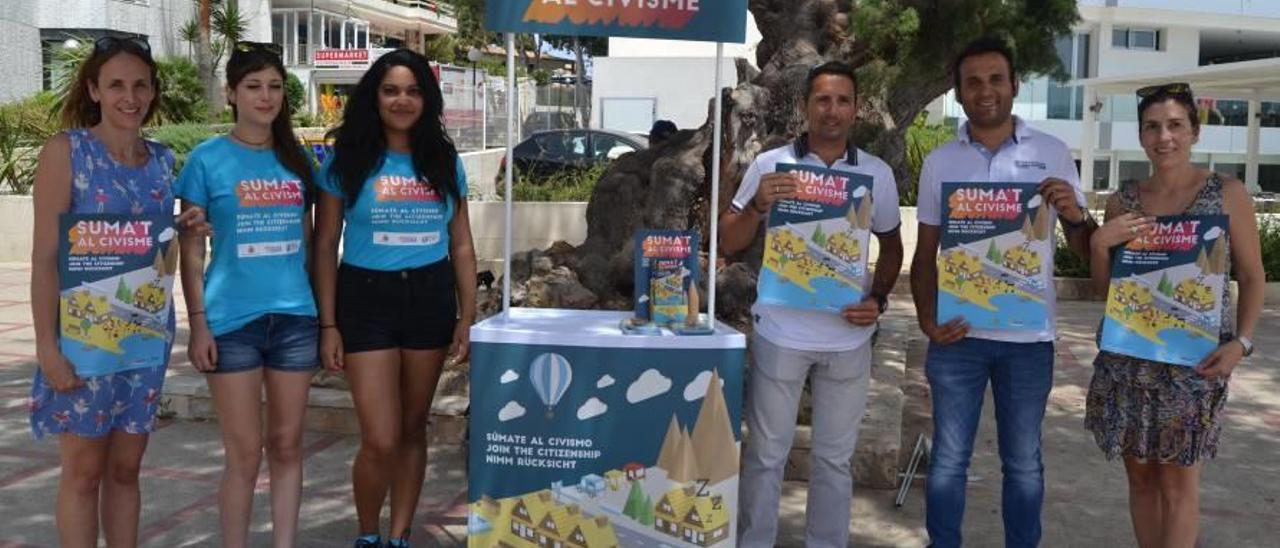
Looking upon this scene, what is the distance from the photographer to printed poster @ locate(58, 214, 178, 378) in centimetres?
343

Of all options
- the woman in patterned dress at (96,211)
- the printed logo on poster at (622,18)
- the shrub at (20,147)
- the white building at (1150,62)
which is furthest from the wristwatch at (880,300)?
the white building at (1150,62)

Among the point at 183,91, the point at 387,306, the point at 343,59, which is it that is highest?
the point at 343,59

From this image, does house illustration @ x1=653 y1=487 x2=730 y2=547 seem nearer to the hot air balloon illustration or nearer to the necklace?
the hot air balloon illustration

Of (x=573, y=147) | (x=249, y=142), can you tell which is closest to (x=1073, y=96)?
(x=573, y=147)

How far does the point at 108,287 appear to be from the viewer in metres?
3.47

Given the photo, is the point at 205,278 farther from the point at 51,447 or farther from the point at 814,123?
the point at 51,447

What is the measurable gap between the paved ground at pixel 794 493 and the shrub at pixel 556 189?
777cm

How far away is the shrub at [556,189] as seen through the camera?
1425cm

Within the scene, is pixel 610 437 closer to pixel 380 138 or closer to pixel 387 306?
pixel 387 306

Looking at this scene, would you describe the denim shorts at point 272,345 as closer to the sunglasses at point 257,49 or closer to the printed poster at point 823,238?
the sunglasses at point 257,49

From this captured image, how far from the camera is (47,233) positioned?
3.40 meters

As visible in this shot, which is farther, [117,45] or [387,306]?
[387,306]

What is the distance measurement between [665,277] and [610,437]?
54 cm

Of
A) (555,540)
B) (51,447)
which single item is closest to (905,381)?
(555,540)
